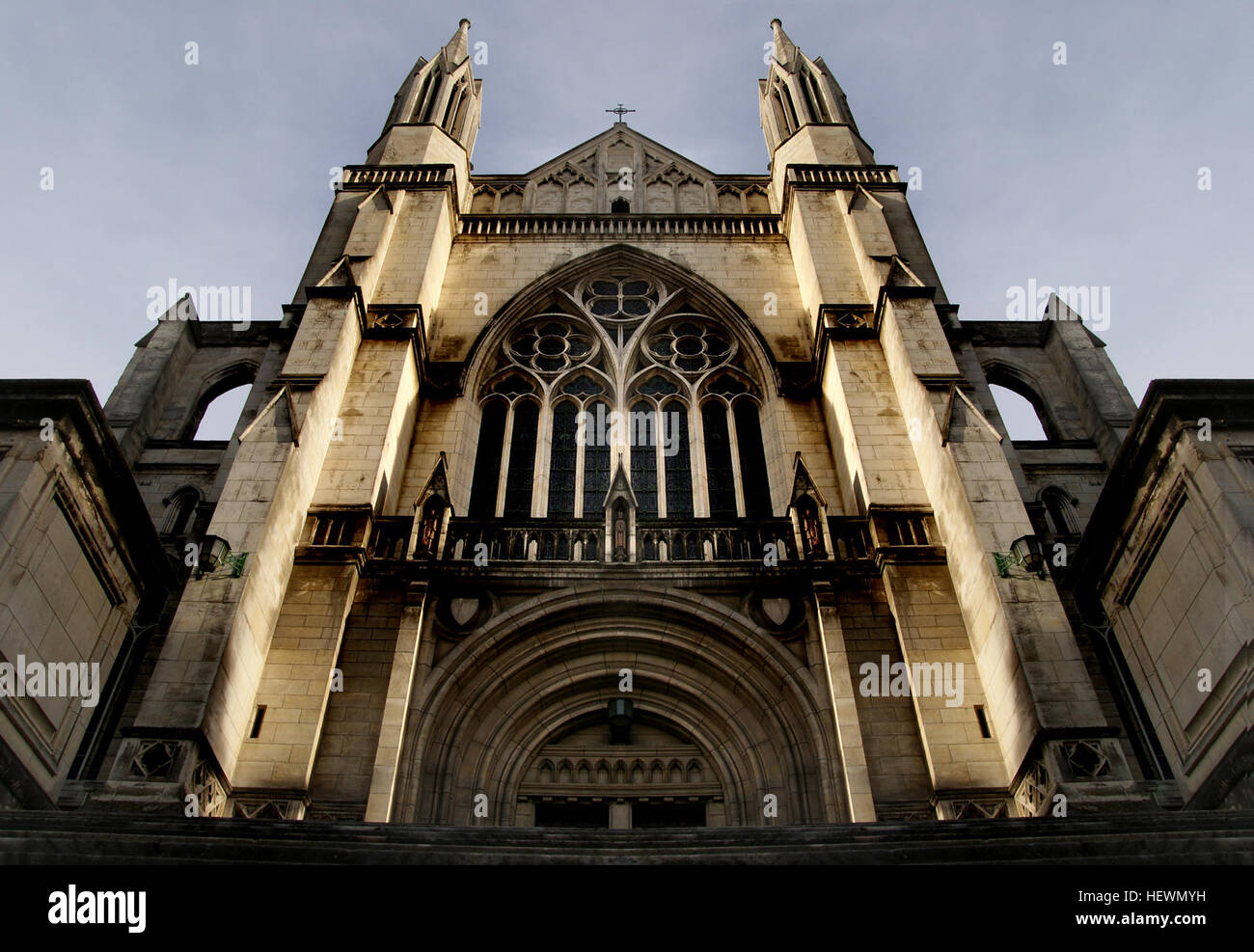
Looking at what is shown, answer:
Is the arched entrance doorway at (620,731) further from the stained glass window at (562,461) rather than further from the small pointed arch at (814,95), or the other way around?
the small pointed arch at (814,95)

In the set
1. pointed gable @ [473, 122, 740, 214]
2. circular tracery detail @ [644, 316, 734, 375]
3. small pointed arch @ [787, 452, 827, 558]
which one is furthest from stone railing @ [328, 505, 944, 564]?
pointed gable @ [473, 122, 740, 214]

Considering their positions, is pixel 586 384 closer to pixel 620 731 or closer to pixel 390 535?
pixel 390 535

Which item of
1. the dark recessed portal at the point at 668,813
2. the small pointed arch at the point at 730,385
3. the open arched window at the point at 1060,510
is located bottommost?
the dark recessed portal at the point at 668,813

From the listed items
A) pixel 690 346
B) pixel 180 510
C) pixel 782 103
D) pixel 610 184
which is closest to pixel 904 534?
pixel 690 346

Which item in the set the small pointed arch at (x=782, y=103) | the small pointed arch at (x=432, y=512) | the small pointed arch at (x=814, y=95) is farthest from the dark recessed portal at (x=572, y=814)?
the small pointed arch at (x=814, y=95)

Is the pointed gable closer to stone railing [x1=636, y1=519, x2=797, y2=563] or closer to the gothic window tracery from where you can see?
the gothic window tracery

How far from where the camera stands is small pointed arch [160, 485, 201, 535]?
15.0 meters

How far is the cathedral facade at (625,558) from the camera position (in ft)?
35.3

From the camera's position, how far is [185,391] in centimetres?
1739

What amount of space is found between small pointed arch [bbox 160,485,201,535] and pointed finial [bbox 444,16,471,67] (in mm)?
14087

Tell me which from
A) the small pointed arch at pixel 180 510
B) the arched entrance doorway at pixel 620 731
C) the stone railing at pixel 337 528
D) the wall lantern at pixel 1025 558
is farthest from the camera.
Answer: the small pointed arch at pixel 180 510

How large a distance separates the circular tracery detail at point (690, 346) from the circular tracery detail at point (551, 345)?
1.26m

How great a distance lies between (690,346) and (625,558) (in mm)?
6780
